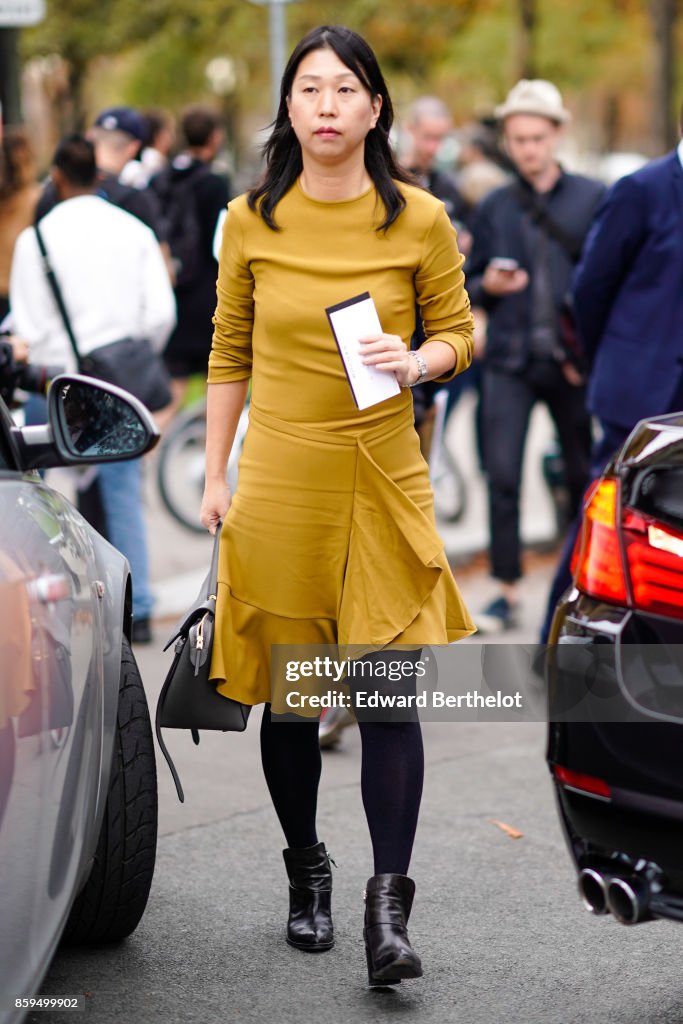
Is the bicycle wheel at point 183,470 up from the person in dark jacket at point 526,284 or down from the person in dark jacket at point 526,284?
down

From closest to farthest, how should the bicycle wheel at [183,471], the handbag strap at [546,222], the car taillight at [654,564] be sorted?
the car taillight at [654,564] < the handbag strap at [546,222] < the bicycle wheel at [183,471]

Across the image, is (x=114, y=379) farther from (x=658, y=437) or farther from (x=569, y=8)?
(x=569, y=8)

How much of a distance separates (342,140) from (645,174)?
211 centimetres

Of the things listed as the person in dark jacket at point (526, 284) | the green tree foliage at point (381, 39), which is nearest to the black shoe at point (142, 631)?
the person in dark jacket at point (526, 284)

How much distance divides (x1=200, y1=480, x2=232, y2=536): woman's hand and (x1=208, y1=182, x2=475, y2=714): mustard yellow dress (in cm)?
8

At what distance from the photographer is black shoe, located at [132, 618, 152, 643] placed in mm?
7230

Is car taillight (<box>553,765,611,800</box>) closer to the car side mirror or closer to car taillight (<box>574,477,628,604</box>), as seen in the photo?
car taillight (<box>574,477,628,604</box>)

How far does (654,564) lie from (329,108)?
1175mm

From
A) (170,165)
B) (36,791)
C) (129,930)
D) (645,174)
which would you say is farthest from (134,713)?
(170,165)

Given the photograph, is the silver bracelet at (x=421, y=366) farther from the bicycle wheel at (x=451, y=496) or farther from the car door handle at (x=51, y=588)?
the bicycle wheel at (x=451, y=496)

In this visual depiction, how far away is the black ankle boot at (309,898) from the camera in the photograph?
3.95 meters

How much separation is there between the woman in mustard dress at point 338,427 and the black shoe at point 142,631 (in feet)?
11.5

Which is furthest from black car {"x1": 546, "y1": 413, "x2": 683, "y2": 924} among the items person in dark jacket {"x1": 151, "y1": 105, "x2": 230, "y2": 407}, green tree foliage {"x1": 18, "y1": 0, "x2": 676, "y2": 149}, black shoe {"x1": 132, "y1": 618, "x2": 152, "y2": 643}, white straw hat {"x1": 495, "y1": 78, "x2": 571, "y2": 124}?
green tree foliage {"x1": 18, "y1": 0, "x2": 676, "y2": 149}

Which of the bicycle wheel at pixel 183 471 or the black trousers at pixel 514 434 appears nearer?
the black trousers at pixel 514 434
